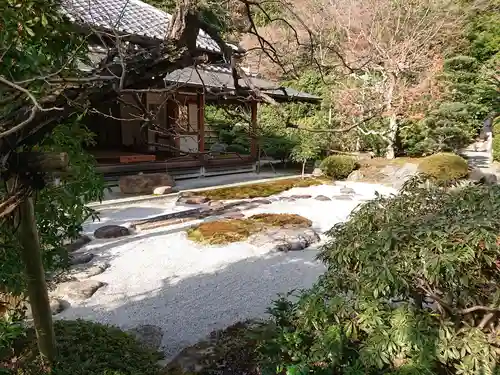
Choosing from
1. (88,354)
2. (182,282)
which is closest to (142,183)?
(182,282)

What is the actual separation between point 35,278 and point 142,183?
7162mm

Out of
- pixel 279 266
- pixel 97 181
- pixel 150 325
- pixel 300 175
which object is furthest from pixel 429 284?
pixel 300 175

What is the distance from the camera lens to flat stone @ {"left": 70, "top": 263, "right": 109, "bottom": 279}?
4.62 m

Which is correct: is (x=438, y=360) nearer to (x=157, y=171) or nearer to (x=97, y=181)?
(x=97, y=181)

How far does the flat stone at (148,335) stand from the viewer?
313 centimetres

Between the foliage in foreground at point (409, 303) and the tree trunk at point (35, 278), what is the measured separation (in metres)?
1.30

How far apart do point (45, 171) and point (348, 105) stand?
46.1 ft

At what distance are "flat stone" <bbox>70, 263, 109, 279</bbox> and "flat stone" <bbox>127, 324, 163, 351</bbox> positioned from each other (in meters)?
1.55

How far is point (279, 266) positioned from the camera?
5086 millimetres

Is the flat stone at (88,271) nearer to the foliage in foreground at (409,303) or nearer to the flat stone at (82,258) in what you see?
the flat stone at (82,258)

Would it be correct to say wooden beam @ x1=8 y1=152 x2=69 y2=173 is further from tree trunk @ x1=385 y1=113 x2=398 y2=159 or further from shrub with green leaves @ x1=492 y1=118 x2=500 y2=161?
tree trunk @ x1=385 y1=113 x2=398 y2=159

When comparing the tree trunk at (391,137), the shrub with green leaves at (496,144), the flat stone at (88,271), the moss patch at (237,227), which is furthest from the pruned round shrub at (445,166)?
the flat stone at (88,271)

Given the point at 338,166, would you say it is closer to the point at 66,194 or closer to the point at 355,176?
the point at 355,176

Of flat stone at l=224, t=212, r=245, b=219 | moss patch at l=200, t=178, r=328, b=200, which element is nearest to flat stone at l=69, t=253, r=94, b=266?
flat stone at l=224, t=212, r=245, b=219
